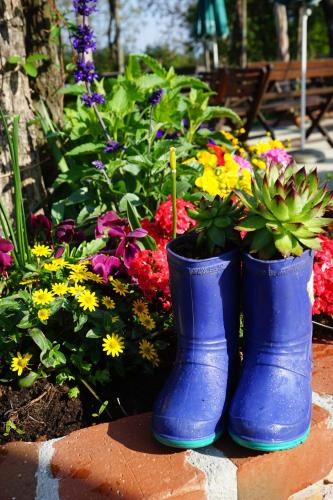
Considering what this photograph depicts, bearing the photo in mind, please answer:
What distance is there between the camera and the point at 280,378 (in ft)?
4.36

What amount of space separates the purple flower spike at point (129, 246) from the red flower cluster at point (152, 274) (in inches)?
2.0

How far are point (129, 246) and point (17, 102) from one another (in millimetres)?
951

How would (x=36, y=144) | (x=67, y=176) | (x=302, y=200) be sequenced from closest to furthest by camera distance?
(x=302, y=200), (x=67, y=176), (x=36, y=144)

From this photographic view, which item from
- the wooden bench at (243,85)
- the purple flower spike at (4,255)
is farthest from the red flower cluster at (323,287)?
the wooden bench at (243,85)

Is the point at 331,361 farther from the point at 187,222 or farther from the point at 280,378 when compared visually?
the point at 187,222

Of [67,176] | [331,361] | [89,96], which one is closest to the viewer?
[331,361]

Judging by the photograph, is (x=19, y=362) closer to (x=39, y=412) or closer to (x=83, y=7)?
(x=39, y=412)

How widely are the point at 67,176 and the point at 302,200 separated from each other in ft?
4.21

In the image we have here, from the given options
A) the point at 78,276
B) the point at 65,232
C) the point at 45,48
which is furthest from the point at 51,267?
the point at 45,48

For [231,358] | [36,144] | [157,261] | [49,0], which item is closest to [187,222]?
[157,261]

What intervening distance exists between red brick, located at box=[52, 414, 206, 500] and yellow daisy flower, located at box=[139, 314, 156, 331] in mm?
291

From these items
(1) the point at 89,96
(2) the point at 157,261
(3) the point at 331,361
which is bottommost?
(3) the point at 331,361

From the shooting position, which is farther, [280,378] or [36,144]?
[36,144]

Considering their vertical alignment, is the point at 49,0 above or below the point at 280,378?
above
